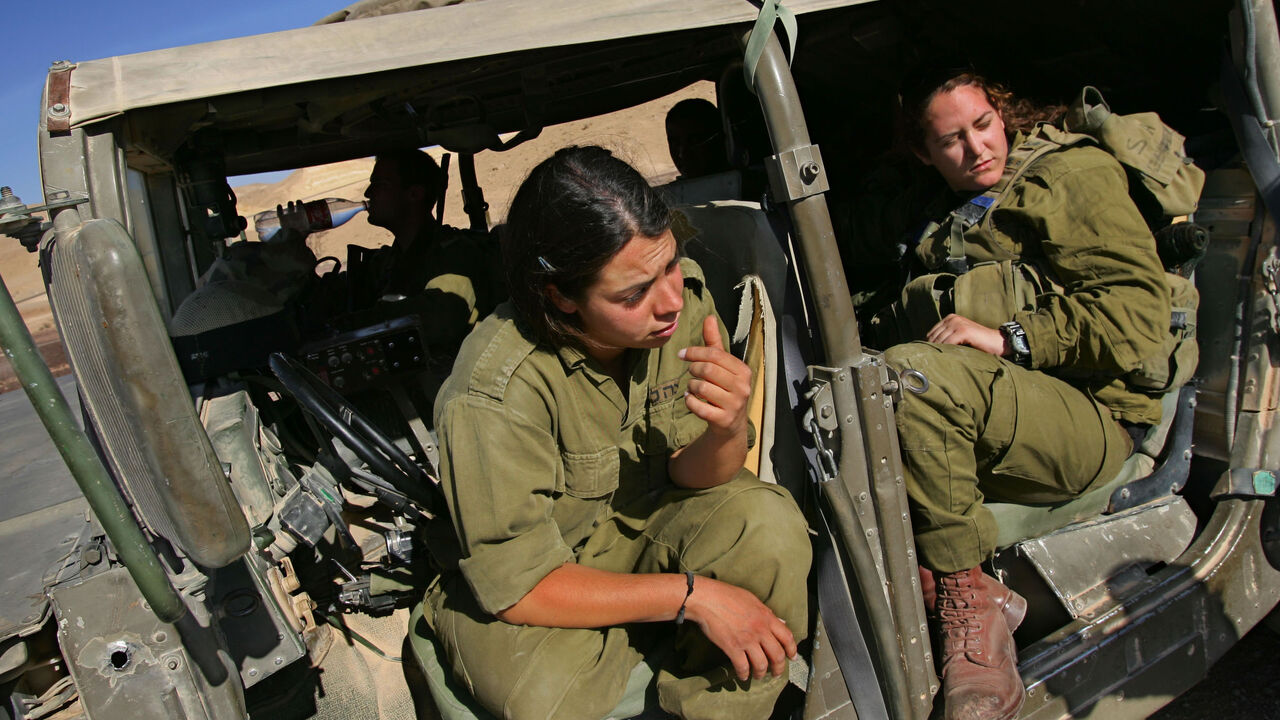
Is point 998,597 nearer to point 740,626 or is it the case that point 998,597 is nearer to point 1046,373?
point 1046,373

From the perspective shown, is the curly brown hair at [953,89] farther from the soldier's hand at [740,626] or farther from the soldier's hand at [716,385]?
the soldier's hand at [740,626]

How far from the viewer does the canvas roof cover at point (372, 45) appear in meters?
1.42

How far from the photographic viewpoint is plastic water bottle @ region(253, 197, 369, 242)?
3004 millimetres

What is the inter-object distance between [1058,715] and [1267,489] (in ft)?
2.87

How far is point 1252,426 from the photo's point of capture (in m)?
2.32

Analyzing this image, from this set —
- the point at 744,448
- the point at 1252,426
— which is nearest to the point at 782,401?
the point at 744,448

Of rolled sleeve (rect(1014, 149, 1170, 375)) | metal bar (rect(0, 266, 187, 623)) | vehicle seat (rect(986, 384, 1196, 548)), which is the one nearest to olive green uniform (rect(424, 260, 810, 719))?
metal bar (rect(0, 266, 187, 623))

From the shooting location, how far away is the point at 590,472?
1.95 metres

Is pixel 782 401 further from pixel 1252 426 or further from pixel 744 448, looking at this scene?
pixel 1252 426

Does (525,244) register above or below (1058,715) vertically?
above

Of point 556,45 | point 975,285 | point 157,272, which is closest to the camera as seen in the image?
point 556,45

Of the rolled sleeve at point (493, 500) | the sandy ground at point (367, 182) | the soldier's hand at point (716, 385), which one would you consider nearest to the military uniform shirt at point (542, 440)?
the rolled sleeve at point (493, 500)

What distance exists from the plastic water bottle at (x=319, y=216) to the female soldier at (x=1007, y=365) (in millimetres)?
2067

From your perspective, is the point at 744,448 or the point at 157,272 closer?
the point at 157,272
